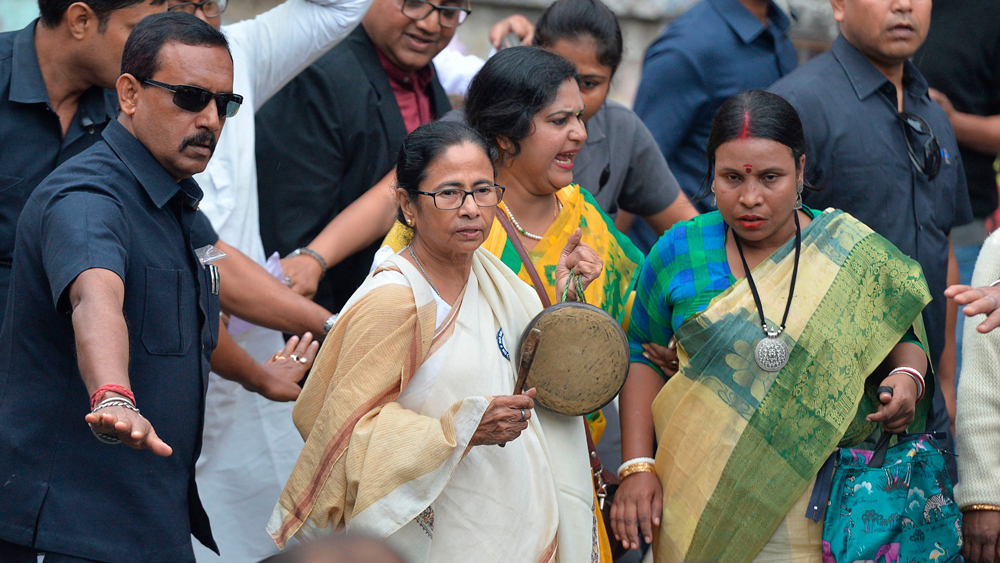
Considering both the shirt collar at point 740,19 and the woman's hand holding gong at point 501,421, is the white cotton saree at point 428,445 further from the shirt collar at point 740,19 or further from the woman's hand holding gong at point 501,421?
the shirt collar at point 740,19

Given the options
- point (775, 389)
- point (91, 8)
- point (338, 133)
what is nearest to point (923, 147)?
point (775, 389)

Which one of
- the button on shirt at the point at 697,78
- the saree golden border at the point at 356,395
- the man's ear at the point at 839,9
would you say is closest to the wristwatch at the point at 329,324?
the saree golden border at the point at 356,395

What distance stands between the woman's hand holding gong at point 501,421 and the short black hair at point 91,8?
1548 millimetres

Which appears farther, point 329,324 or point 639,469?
point 329,324

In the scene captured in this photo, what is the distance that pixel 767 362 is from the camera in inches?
109

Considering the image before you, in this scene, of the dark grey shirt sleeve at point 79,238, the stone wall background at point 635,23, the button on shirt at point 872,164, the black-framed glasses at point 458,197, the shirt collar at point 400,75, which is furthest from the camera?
the stone wall background at point 635,23

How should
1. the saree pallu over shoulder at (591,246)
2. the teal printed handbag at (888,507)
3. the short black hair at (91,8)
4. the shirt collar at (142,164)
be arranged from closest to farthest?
the shirt collar at (142,164)
the teal printed handbag at (888,507)
the short black hair at (91,8)
the saree pallu over shoulder at (591,246)

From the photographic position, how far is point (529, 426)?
8.72ft

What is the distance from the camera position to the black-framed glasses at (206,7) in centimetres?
324

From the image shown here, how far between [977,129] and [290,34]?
9.60 feet

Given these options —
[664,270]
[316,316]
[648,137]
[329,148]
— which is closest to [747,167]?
[664,270]

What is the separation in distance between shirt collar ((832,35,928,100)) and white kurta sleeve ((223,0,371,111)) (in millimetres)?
1769

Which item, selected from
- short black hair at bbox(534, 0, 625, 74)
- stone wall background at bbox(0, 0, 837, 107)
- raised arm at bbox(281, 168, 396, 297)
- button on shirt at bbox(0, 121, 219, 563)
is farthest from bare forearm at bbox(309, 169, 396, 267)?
stone wall background at bbox(0, 0, 837, 107)

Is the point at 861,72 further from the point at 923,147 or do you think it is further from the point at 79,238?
the point at 79,238
